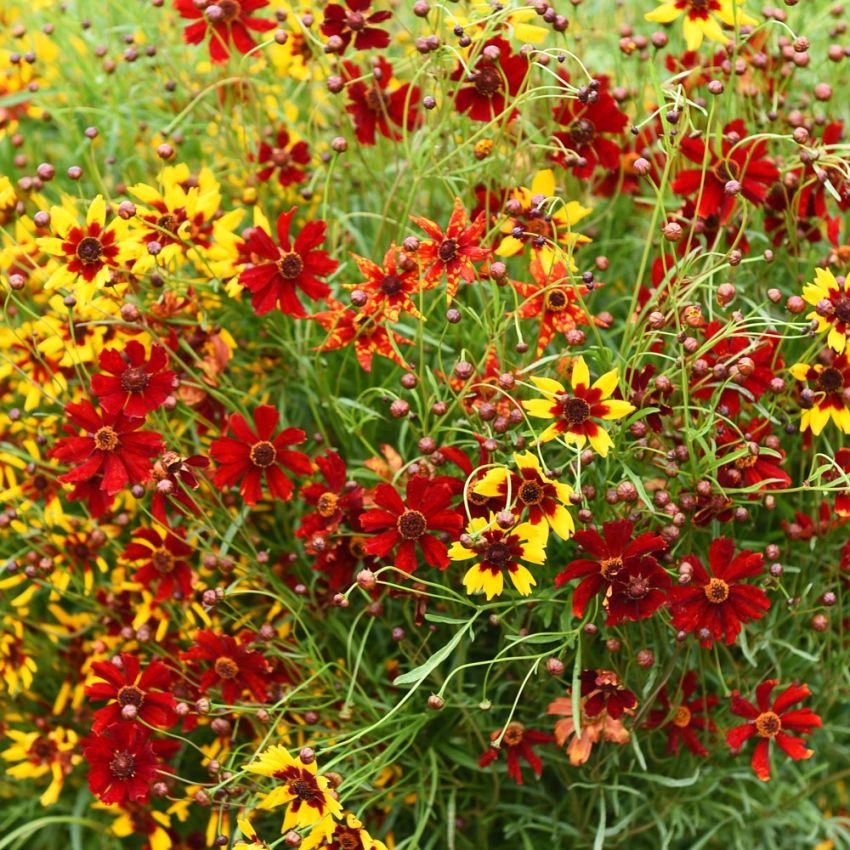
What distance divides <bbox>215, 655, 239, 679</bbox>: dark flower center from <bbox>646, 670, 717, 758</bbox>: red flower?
0.48 meters

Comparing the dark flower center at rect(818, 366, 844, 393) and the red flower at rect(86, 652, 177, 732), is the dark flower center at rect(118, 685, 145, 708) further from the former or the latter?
the dark flower center at rect(818, 366, 844, 393)

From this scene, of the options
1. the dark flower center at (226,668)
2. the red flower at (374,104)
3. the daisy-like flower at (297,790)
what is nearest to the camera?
the daisy-like flower at (297,790)

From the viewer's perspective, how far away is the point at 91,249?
1.31 meters

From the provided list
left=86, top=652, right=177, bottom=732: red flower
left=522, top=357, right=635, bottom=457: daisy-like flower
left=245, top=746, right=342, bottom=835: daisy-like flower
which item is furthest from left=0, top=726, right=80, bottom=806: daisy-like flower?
left=522, top=357, right=635, bottom=457: daisy-like flower

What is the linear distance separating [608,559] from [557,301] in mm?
311

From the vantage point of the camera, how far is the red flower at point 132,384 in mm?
1256

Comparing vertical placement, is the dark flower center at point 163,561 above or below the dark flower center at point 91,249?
below

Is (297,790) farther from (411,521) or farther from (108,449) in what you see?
(108,449)

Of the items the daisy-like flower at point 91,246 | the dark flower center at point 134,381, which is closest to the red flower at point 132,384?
the dark flower center at point 134,381

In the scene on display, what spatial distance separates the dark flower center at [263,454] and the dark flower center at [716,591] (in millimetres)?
479

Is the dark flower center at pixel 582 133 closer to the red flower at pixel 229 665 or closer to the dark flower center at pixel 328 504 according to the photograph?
the dark flower center at pixel 328 504

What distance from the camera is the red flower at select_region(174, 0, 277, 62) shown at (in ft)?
4.72

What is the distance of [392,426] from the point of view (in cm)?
161

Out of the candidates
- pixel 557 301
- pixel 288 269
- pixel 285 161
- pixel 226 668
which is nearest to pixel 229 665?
pixel 226 668
